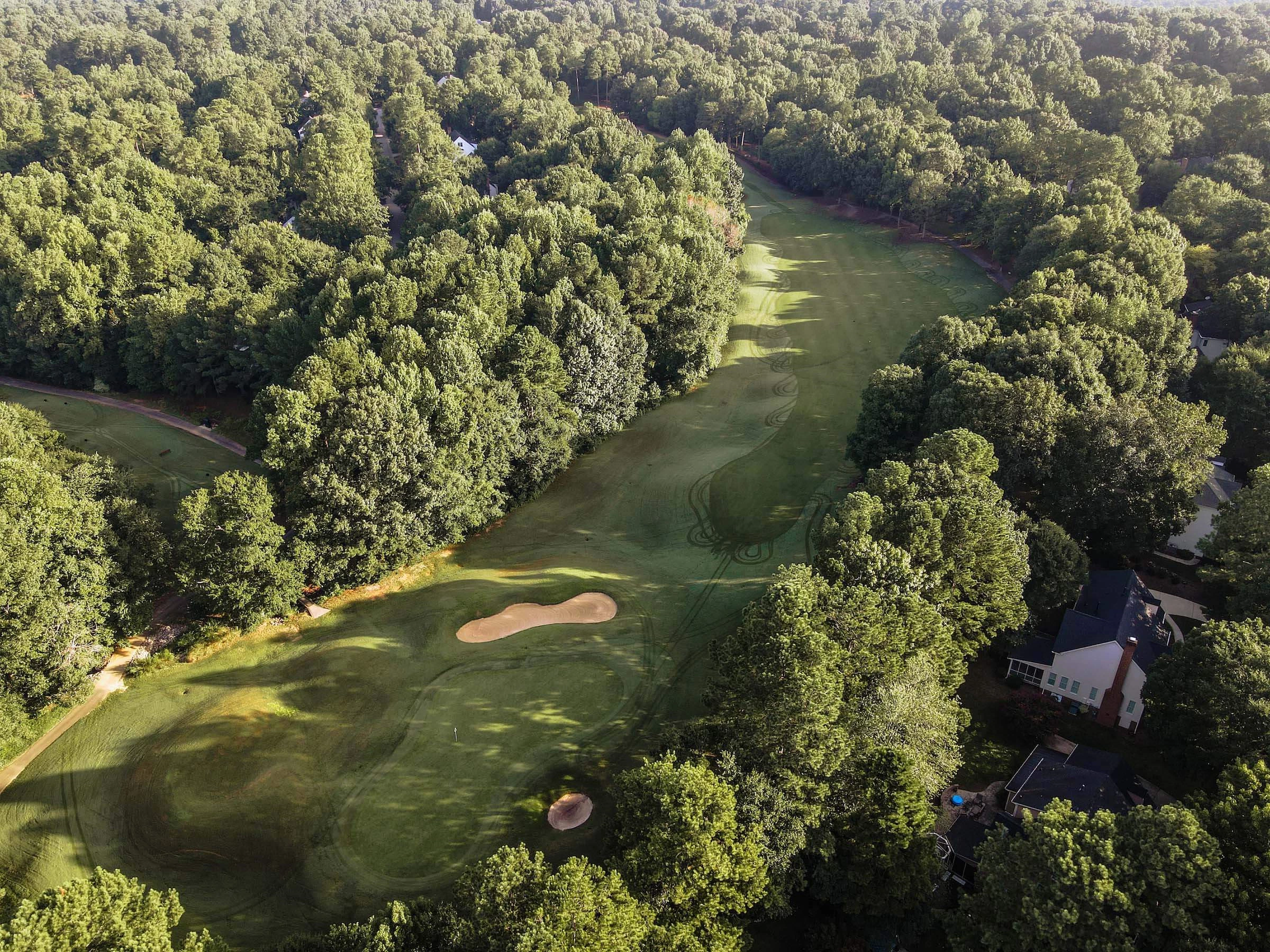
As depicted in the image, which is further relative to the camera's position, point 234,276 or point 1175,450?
point 234,276

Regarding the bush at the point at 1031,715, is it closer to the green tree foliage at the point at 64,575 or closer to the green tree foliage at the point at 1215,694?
the green tree foliage at the point at 1215,694

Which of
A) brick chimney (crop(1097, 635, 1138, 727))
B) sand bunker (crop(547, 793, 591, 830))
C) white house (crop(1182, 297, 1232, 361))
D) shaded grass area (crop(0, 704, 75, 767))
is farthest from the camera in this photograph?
white house (crop(1182, 297, 1232, 361))

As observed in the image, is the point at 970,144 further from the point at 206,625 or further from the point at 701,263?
the point at 206,625

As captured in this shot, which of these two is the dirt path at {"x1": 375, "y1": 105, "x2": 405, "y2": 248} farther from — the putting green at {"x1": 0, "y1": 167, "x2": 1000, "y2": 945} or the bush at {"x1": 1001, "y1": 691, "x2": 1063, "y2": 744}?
the bush at {"x1": 1001, "y1": 691, "x2": 1063, "y2": 744}

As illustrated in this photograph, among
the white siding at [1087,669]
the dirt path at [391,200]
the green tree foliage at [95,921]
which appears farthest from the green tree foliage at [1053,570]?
the dirt path at [391,200]

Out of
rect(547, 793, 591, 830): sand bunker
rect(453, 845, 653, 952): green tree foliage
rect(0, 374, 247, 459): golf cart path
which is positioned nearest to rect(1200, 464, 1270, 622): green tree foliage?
rect(547, 793, 591, 830): sand bunker

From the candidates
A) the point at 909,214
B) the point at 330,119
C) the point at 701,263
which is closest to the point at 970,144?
the point at 909,214

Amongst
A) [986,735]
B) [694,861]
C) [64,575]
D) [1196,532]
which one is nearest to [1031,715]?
[986,735]
